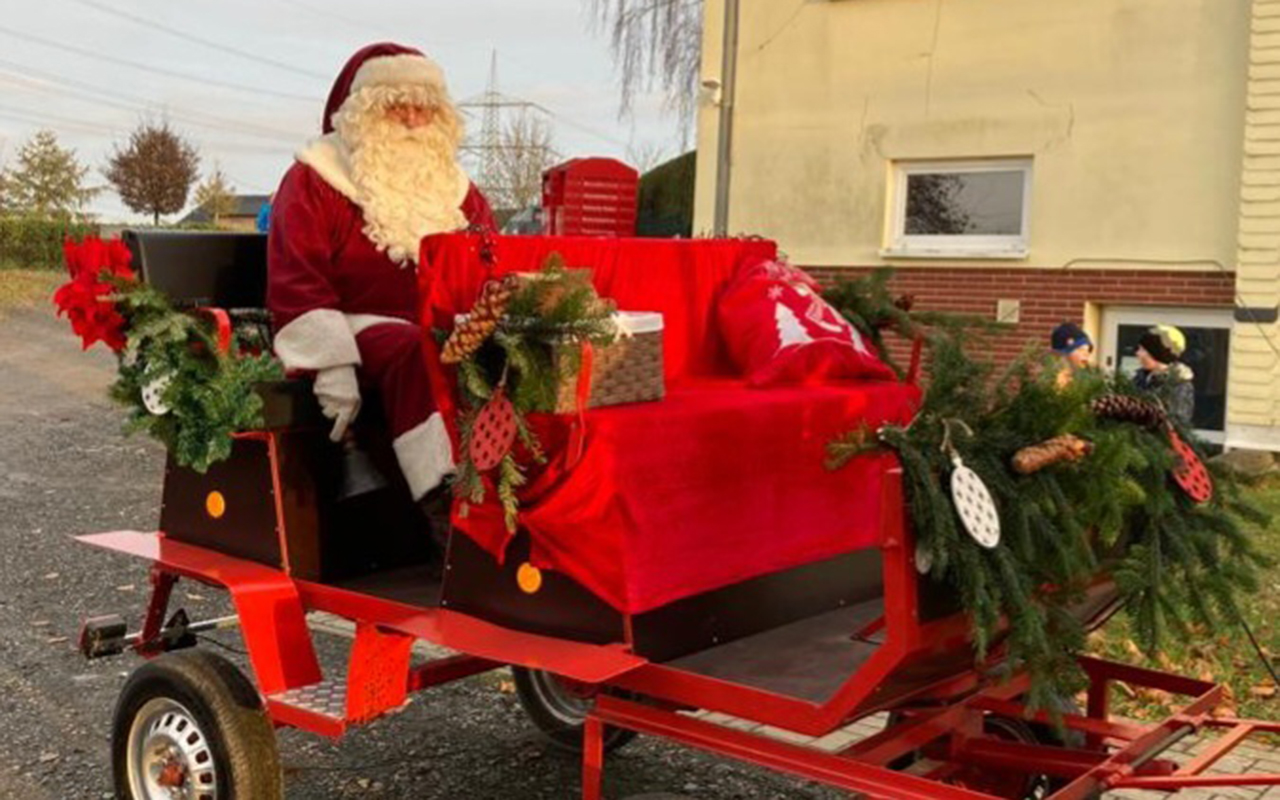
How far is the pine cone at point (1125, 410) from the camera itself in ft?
9.87

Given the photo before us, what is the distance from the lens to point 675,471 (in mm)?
3217

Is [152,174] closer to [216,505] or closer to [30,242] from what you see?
[30,242]

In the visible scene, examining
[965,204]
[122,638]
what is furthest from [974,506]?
[965,204]

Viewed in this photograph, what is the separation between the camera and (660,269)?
4.16m

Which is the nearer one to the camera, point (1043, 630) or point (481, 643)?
point (1043, 630)

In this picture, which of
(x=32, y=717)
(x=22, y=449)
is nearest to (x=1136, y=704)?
(x=32, y=717)

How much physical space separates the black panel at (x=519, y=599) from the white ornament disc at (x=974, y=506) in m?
0.93

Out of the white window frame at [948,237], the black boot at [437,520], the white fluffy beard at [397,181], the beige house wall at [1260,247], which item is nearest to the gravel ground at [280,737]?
the black boot at [437,520]

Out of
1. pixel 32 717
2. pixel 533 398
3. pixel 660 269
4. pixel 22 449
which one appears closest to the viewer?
pixel 533 398

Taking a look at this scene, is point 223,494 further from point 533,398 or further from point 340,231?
point 533,398

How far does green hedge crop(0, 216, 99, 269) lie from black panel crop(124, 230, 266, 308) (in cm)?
2708

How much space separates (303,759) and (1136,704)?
3128 mm

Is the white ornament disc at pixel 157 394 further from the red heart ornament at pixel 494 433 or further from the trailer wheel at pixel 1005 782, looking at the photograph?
the trailer wheel at pixel 1005 782

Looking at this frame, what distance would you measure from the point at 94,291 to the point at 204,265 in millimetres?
522
